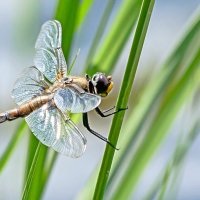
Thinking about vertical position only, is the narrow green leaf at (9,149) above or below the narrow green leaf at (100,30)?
below

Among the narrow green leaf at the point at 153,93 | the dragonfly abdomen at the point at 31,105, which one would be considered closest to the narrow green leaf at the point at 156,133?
the narrow green leaf at the point at 153,93

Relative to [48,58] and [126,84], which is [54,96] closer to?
[48,58]

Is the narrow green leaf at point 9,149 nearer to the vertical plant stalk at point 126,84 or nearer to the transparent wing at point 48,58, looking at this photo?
the transparent wing at point 48,58

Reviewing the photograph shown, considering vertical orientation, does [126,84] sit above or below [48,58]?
above

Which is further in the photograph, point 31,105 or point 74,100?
point 31,105

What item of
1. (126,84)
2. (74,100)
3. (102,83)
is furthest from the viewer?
(102,83)

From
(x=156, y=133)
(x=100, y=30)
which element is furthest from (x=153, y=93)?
(x=100, y=30)
